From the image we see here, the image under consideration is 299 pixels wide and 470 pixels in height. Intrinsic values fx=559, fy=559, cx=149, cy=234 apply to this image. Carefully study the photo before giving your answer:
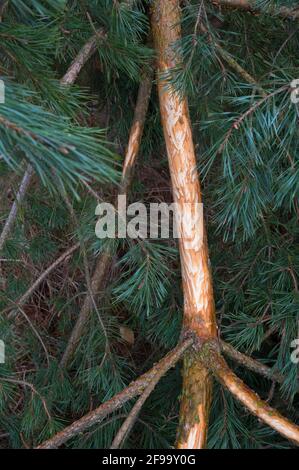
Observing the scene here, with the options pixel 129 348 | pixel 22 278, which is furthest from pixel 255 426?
pixel 22 278

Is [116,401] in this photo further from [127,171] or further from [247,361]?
[127,171]

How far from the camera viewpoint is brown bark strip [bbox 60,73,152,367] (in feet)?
3.27

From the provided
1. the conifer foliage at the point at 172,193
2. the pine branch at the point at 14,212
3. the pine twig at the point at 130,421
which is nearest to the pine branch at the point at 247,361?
the conifer foliage at the point at 172,193

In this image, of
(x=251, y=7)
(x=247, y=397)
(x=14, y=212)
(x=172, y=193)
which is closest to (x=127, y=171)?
(x=172, y=193)

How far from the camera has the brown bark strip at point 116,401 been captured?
77 centimetres

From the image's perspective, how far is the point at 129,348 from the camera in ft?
4.72

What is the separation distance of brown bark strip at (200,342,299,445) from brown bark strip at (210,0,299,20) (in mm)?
482

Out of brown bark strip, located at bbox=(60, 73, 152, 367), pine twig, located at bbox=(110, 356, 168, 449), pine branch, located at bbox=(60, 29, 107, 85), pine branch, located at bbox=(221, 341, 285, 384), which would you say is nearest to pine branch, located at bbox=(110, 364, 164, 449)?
pine twig, located at bbox=(110, 356, 168, 449)

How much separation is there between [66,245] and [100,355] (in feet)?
1.40

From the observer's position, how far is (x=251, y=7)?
852 millimetres

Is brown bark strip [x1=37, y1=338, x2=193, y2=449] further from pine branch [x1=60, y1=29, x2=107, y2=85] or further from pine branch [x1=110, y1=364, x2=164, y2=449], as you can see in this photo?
pine branch [x1=60, y1=29, x2=107, y2=85]

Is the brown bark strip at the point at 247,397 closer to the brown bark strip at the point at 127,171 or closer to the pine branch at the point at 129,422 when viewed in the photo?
the pine branch at the point at 129,422

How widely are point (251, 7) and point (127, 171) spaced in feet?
1.09
